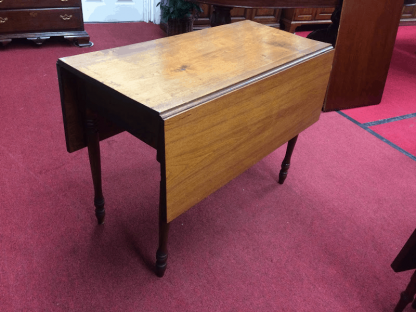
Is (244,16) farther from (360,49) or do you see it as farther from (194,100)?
(194,100)

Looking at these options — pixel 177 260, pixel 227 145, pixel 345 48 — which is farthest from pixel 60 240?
pixel 345 48

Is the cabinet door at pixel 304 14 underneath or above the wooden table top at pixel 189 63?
underneath

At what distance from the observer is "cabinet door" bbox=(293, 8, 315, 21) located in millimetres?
3779

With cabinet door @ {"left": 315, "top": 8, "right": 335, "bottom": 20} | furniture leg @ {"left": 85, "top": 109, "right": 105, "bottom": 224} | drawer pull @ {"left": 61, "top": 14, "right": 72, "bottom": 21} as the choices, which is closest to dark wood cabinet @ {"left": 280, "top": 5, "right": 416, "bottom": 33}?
cabinet door @ {"left": 315, "top": 8, "right": 335, "bottom": 20}

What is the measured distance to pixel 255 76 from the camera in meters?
1.17

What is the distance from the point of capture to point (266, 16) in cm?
392

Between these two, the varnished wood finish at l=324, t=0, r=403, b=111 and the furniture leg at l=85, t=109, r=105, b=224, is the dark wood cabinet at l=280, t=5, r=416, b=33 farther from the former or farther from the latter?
the furniture leg at l=85, t=109, r=105, b=224

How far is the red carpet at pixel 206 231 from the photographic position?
1.29 metres

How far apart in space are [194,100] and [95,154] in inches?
20.9

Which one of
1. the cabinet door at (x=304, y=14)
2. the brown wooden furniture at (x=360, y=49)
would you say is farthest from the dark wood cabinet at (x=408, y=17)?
the brown wooden furniture at (x=360, y=49)

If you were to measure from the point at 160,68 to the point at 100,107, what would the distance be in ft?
0.72

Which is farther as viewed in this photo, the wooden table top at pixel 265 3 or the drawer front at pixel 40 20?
the drawer front at pixel 40 20

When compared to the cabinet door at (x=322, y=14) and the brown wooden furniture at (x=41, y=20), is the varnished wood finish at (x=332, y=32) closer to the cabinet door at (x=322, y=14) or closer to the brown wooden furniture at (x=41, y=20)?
the cabinet door at (x=322, y=14)

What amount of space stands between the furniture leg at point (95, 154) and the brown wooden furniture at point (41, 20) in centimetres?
217
